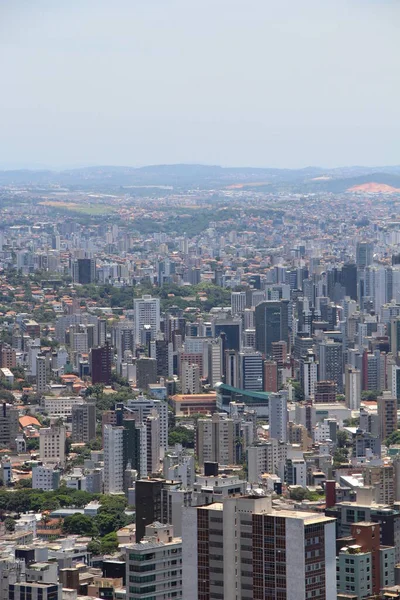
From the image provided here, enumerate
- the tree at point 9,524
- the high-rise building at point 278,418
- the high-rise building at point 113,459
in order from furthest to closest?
the high-rise building at point 278,418 → the high-rise building at point 113,459 → the tree at point 9,524

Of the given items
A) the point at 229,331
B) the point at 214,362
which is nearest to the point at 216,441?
the point at 214,362

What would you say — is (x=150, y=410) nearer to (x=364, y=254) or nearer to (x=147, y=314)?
(x=147, y=314)

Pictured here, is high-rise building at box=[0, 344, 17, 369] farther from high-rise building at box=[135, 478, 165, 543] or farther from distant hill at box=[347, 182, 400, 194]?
distant hill at box=[347, 182, 400, 194]

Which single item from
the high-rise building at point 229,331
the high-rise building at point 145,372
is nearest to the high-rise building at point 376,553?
the high-rise building at point 145,372

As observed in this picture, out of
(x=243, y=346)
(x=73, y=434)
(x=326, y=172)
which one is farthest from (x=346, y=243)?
(x=326, y=172)

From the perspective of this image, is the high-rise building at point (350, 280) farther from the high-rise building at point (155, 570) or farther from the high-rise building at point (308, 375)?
the high-rise building at point (155, 570)

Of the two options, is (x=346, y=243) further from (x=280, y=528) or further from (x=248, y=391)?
(x=280, y=528)

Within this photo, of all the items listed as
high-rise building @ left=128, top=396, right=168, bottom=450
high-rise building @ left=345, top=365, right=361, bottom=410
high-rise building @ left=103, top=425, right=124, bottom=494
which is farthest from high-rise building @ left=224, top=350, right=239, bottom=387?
high-rise building @ left=103, top=425, right=124, bottom=494
